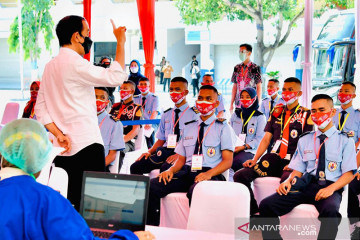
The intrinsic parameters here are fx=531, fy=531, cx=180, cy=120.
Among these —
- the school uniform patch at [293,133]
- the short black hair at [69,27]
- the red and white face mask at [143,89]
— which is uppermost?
the short black hair at [69,27]

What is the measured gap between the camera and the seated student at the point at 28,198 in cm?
156

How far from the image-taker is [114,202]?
7.80ft

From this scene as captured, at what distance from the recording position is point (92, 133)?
3.12 metres

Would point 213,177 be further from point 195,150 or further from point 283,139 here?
point 283,139

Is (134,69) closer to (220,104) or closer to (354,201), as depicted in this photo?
(220,104)

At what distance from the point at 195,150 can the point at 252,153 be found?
0.94 metres

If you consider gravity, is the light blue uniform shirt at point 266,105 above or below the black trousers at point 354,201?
above

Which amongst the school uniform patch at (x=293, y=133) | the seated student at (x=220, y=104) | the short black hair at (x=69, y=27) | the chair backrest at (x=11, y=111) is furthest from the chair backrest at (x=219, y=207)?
the chair backrest at (x=11, y=111)

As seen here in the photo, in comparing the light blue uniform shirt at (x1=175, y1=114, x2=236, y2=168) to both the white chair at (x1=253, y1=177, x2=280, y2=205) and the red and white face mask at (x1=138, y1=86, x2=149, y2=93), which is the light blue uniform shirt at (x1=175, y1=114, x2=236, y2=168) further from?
the red and white face mask at (x1=138, y1=86, x2=149, y2=93)

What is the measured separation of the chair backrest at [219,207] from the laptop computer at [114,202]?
0.79 meters

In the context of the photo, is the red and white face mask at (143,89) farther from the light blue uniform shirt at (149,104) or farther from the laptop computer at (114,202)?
the laptop computer at (114,202)

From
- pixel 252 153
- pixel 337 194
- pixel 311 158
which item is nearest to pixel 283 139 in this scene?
pixel 252 153

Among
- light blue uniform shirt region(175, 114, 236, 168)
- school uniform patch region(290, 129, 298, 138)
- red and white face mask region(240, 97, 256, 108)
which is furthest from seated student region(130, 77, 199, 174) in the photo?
school uniform patch region(290, 129, 298, 138)

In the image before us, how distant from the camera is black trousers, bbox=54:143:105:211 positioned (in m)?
3.09
